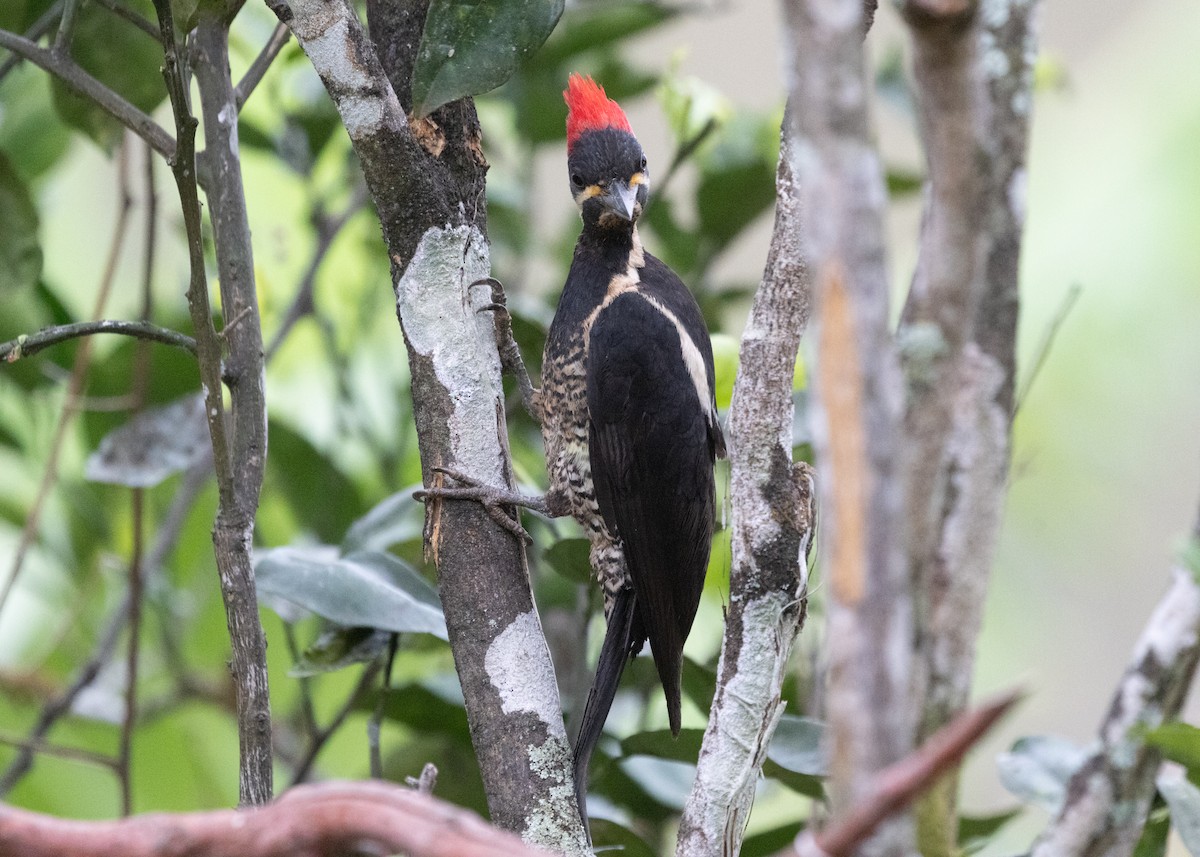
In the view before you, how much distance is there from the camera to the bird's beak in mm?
1955

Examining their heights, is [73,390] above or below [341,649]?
above

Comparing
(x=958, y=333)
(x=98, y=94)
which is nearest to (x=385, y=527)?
(x=98, y=94)

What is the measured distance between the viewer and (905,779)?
55 centimetres

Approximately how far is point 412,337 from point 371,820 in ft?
2.48

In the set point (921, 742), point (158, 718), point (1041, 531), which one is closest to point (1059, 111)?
point (1041, 531)

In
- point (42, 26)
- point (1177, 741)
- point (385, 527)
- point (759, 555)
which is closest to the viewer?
point (1177, 741)

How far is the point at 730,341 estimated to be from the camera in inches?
66.7

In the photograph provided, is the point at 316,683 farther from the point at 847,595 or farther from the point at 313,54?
the point at 847,595

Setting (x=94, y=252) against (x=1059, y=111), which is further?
(x=1059, y=111)

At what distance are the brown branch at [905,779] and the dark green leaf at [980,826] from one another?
1.05m

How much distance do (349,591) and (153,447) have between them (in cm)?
60

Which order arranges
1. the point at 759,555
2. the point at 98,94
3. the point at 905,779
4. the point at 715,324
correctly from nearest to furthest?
the point at 905,779
the point at 759,555
the point at 98,94
the point at 715,324

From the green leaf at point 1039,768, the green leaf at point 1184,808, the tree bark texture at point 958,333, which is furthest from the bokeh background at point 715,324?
the tree bark texture at point 958,333

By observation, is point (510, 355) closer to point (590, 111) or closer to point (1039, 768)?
point (590, 111)
